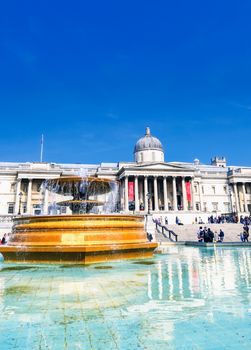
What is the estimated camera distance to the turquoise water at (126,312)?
10.0 ft

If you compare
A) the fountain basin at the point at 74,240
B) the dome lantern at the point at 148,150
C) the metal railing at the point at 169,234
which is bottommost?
the fountain basin at the point at 74,240

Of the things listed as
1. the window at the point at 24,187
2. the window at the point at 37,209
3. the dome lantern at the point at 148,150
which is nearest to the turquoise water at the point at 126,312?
the window at the point at 37,209

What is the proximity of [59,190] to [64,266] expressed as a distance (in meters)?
8.35

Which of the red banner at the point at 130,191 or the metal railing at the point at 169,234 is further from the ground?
the red banner at the point at 130,191

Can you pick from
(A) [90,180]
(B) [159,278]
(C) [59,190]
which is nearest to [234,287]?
(B) [159,278]

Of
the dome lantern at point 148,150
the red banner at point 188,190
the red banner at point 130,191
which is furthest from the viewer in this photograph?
the dome lantern at point 148,150

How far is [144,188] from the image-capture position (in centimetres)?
5325

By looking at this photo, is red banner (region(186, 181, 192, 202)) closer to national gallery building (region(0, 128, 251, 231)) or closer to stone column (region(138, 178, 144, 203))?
national gallery building (region(0, 128, 251, 231))

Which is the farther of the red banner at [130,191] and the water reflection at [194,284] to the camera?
the red banner at [130,191]

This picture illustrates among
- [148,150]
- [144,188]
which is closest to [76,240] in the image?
[144,188]

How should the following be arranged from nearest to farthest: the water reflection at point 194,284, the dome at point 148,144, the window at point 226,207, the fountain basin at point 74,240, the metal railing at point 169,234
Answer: the water reflection at point 194,284, the fountain basin at point 74,240, the metal railing at point 169,234, the dome at point 148,144, the window at point 226,207

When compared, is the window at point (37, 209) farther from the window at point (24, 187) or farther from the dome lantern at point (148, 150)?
the dome lantern at point (148, 150)

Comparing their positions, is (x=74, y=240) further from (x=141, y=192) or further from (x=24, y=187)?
(x=24, y=187)

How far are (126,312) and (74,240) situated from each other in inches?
239
